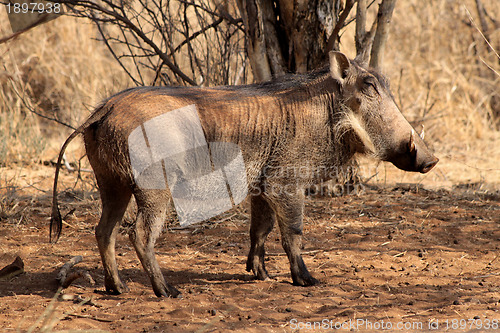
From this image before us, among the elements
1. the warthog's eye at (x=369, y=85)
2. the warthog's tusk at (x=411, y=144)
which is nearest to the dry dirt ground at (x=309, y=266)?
the warthog's tusk at (x=411, y=144)

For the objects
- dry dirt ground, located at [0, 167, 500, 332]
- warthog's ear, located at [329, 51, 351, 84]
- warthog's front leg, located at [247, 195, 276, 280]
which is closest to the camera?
dry dirt ground, located at [0, 167, 500, 332]

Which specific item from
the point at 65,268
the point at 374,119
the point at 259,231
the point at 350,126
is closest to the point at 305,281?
the point at 259,231

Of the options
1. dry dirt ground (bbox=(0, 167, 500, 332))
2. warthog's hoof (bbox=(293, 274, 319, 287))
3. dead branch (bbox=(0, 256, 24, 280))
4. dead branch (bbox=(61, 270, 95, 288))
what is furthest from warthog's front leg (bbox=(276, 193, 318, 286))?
dead branch (bbox=(0, 256, 24, 280))

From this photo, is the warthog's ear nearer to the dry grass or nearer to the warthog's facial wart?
the warthog's facial wart

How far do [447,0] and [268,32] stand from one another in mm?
5719

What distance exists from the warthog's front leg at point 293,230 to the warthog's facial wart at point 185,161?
29 cm

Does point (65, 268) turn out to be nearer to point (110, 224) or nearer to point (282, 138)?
point (110, 224)

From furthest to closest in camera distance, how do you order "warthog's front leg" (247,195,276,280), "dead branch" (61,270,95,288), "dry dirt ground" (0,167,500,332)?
1. "warthog's front leg" (247,195,276,280)
2. "dead branch" (61,270,95,288)
3. "dry dirt ground" (0,167,500,332)

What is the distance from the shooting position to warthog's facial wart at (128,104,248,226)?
324cm

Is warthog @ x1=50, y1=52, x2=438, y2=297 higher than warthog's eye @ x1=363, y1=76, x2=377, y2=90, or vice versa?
warthog's eye @ x1=363, y1=76, x2=377, y2=90

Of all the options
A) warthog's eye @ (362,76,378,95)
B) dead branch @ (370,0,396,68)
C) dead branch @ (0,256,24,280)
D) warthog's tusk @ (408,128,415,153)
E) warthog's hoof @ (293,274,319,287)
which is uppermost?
dead branch @ (370,0,396,68)

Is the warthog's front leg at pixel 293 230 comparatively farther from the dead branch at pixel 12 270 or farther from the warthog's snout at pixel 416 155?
the dead branch at pixel 12 270

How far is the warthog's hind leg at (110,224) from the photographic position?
11.3ft

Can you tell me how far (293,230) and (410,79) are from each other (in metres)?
5.83
